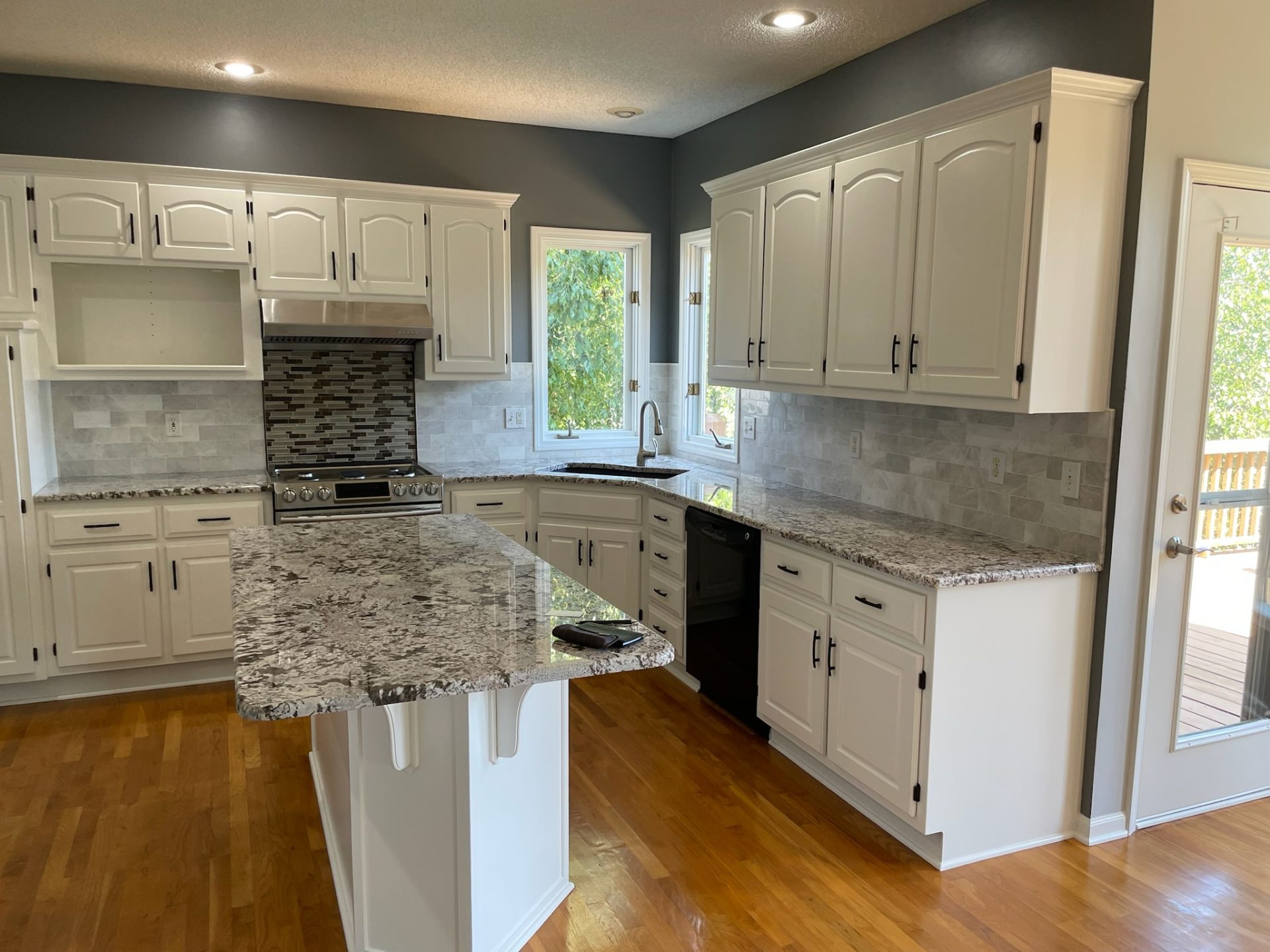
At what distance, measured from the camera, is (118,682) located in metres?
4.09

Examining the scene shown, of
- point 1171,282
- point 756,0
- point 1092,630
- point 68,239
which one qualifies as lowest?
point 1092,630

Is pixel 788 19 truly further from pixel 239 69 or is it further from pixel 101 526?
pixel 101 526

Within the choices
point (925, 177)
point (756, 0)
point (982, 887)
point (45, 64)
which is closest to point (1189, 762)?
point (982, 887)

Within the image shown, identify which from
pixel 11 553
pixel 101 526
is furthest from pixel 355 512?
pixel 11 553

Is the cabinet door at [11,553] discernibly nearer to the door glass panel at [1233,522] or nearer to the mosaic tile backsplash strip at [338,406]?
the mosaic tile backsplash strip at [338,406]

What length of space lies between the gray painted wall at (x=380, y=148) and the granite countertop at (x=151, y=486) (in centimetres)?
148

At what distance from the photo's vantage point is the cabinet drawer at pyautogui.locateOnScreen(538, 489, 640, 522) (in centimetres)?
443

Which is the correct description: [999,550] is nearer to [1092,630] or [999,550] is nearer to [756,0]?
[1092,630]

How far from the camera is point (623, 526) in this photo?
4.46m

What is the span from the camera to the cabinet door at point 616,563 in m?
4.47

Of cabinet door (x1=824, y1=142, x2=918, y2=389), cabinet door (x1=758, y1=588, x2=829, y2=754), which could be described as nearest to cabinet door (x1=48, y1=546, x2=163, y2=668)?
cabinet door (x1=758, y1=588, x2=829, y2=754)

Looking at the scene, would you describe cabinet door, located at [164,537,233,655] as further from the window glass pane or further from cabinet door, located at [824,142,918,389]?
cabinet door, located at [824,142,918,389]

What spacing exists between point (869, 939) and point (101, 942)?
198 cm

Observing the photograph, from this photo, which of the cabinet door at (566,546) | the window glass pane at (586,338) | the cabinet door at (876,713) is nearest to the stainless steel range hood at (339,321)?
the window glass pane at (586,338)
